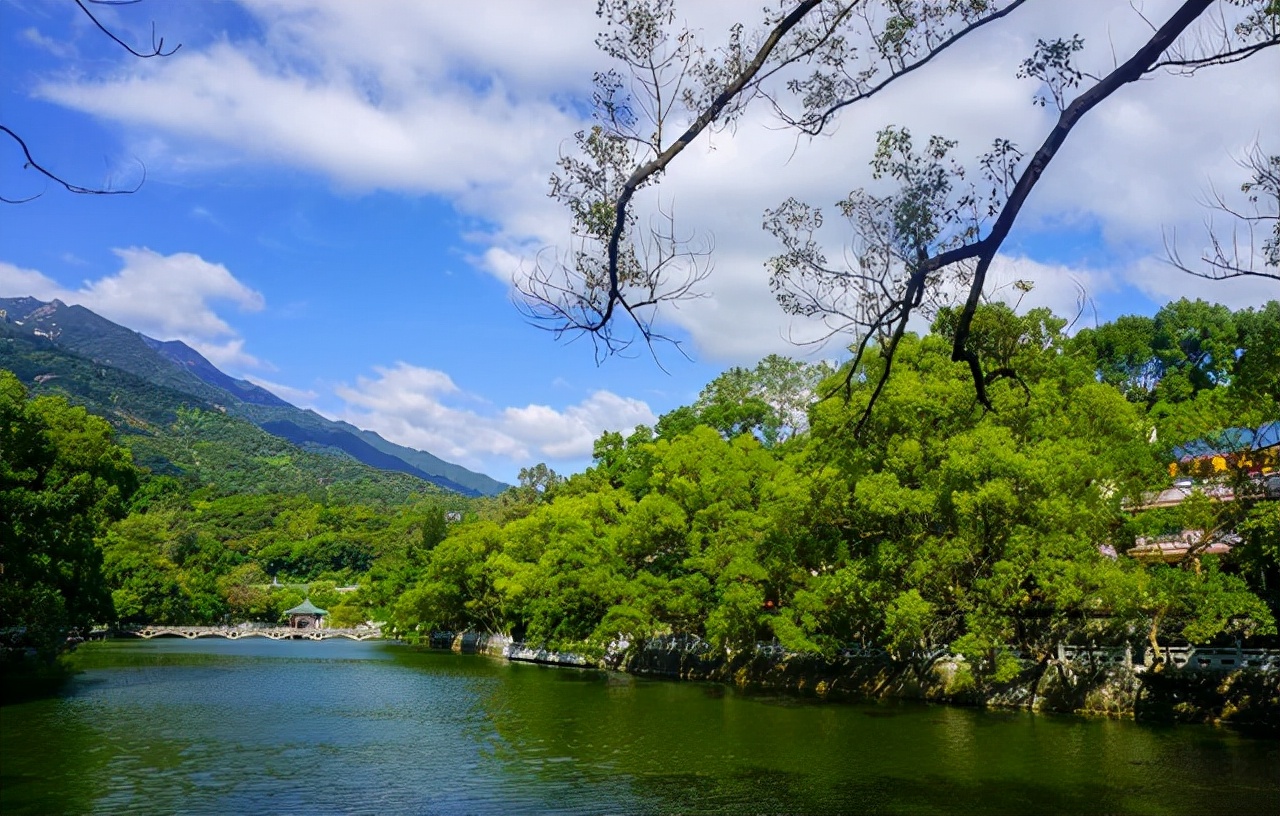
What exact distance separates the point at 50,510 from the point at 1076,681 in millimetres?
23179

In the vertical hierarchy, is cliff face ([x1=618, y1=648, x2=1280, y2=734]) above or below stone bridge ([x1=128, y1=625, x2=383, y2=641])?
above

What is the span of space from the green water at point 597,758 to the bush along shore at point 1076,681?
956 mm

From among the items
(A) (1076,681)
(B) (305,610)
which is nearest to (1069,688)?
(A) (1076,681)

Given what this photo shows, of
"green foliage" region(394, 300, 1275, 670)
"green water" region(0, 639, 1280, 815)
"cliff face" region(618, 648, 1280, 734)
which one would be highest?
"green foliage" region(394, 300, 1275, 670)

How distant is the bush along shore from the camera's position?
636 inches

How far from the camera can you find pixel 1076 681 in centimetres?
1852

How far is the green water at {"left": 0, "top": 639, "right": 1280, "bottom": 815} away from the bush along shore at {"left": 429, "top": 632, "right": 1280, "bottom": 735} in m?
0.96

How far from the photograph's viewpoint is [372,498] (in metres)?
123

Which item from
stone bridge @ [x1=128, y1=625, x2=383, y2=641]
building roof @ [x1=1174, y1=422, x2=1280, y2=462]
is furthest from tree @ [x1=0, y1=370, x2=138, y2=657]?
stone bridge @ [x1=128, y1=625, x2=383, y2=641]

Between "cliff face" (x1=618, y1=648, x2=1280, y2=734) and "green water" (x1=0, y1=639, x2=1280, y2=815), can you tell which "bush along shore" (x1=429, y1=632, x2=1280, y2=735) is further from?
"green water" (x1=0, y1=639, x2=1280, y2=815)

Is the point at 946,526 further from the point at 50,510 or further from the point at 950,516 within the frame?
the point at 50,510

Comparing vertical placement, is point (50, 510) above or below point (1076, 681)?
above

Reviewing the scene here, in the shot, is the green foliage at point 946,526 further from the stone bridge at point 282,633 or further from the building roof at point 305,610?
the building roof at point 305,610

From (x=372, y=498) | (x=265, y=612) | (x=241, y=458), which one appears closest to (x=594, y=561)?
(x=265, y=612)
